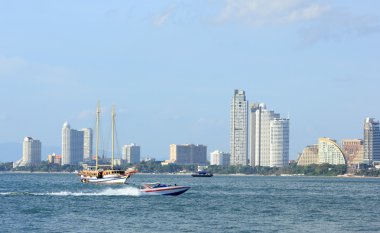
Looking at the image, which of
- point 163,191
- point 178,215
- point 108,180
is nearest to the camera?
point 178,215

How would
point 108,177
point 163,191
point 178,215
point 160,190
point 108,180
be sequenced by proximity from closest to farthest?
1. point 178,215
2. point 160,190
3. point 163,191
4. point 108,180
5. point 108,177

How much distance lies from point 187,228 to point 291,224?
29.3ft

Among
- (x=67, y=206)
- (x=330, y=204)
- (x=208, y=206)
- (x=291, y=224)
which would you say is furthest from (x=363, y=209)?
(x=67, y=206)

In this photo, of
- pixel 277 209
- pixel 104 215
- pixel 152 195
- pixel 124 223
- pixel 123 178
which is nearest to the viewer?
pixel 124 223

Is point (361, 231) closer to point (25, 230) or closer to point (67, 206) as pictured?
point (25, 230)

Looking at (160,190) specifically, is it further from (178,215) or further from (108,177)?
(108,177)

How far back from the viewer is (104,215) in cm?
7856

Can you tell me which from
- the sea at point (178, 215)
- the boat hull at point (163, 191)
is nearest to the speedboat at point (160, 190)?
the boat hull at point (163, 191)

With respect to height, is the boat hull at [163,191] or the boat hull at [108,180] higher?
the boat hull at [163,191]

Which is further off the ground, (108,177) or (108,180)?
(108,177)

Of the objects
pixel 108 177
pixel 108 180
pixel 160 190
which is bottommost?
pixel 108 180

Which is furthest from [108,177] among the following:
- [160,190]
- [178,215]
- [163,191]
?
[178,215]

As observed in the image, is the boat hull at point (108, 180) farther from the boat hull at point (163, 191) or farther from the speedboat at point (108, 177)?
the boat hull at point (163, 191)

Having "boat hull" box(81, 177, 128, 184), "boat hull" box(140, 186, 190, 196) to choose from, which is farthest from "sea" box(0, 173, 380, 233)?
"boat hull" box(81, 177, 128, 184)
